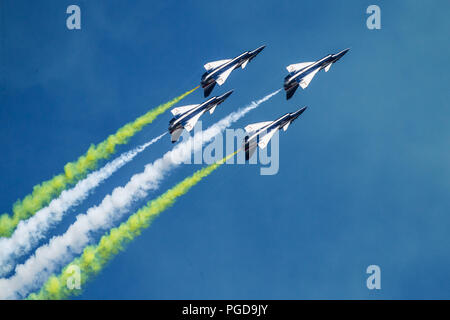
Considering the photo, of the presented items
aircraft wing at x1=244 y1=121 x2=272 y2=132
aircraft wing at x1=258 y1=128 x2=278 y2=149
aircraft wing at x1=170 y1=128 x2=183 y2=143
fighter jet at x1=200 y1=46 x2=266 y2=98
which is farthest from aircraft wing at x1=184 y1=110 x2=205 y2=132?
aircraft wing at x1=258 y1=128 x2=278 y2=149

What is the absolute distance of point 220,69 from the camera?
7912 cm

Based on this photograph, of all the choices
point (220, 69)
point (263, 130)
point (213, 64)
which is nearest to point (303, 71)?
point (263, 130)

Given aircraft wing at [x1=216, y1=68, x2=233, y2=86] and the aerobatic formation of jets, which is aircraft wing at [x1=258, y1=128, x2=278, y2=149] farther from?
aircraft wing at [x1=216, y1=68, x2=233, y2=86]

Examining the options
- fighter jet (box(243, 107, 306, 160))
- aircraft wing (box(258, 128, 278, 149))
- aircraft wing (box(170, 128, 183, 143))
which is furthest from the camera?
aircraft wing (box(258, 128, 278, 149))

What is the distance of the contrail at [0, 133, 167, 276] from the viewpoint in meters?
71.6

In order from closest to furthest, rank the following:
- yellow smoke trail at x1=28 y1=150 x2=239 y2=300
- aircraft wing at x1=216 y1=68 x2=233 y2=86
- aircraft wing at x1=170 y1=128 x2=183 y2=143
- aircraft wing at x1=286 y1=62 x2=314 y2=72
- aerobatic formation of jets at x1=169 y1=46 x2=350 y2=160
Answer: yellow smoke trail at x1=28 y1=150 x2=239 y2=300 → aircraft wing at x1=170 y1=128 x2=183 y2=143 → aerobatic formation of jets at x1=169 y1=46 x2=350 y2=160 → aircraft wing at x1=286 y1=62 x2=314 y2=72 → aircraft wing at x1=216 y1=68 x2=233 y2=86

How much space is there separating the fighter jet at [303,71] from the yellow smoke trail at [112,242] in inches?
439

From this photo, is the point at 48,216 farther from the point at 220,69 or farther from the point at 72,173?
the point at 220,69

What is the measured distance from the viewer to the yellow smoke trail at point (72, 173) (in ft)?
242

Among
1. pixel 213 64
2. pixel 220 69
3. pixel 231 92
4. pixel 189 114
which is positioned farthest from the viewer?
pixel 213 64

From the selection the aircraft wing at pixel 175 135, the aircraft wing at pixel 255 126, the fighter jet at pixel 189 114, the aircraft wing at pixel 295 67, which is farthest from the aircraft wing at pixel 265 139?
the aircraft wing at pixel 175 135

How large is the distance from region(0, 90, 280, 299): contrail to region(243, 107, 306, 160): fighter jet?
3399 mm

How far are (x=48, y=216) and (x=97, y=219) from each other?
560 centimetres
